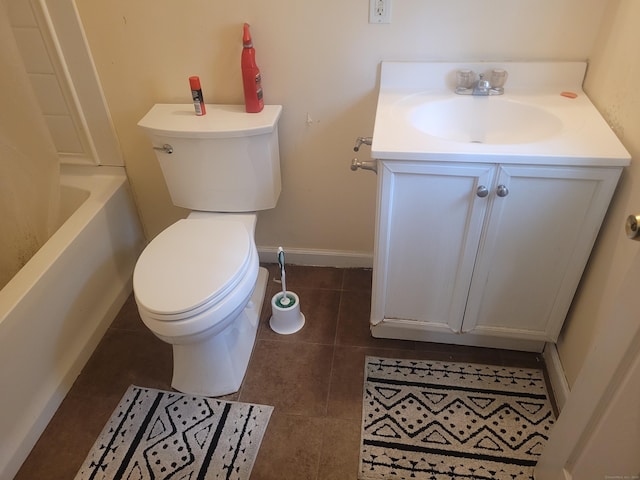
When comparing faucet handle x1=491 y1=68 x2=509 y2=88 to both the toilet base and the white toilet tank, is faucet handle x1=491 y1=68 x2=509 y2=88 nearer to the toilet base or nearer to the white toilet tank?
the white toilet tank

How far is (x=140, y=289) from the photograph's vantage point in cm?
136

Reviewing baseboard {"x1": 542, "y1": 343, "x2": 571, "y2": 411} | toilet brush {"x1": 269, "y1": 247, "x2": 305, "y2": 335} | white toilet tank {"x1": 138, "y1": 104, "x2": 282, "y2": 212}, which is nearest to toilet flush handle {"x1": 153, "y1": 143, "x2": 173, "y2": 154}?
white toilet tank {"x1": 138, "y1": 104, "x2": 282, "y2": 212}

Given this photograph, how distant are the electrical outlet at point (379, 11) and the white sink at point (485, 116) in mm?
135

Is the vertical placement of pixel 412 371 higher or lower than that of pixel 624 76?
lower

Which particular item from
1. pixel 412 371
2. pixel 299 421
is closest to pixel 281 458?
pixel 299 421

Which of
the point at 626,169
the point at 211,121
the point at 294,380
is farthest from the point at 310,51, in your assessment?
the point at 294,380

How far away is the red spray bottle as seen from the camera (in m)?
1.49

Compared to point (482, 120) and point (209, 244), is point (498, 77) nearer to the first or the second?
point (482, 120)

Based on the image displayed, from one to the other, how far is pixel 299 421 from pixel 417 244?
0.67 m

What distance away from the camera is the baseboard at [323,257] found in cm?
203

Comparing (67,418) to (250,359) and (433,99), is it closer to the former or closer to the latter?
(250,359)

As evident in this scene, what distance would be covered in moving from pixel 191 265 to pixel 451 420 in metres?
0.94

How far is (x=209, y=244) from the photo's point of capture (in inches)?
58.6

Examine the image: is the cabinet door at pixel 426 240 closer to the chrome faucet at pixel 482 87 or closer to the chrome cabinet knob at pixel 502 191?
the chrome cabinet knob at pixel 502 191
